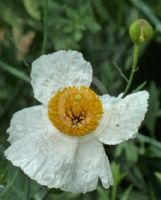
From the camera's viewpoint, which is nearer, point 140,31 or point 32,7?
point 140,31

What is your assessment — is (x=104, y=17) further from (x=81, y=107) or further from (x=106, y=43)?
(x=81, y=107)

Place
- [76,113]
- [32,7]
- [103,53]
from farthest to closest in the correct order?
1. [103,53]
2. [32,7]
3. [76,113]

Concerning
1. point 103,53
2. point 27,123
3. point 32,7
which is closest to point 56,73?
point 27,123

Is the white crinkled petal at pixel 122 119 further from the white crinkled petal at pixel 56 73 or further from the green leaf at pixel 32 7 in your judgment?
the green leaf at pixel 32 7

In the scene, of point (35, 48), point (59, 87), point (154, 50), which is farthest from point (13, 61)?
point (59, 87)

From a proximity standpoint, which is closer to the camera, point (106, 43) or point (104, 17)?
point (104, 17)

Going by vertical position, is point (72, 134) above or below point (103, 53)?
above

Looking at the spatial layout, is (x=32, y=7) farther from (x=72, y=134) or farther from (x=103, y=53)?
(x=72, y=134)
